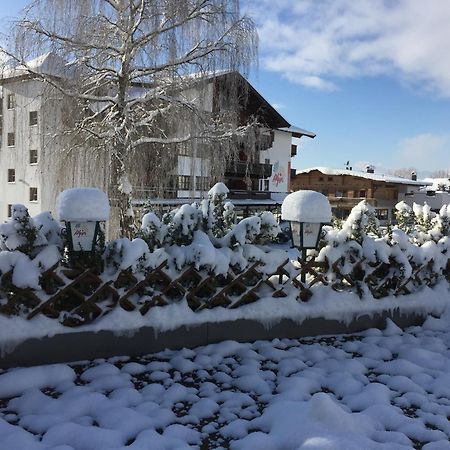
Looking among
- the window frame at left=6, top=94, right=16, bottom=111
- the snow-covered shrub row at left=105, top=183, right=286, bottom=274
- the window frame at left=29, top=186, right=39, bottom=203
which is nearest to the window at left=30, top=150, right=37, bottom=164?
the window frame at left=6, top=94, right=16, bottom=111

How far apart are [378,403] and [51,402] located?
2.67m

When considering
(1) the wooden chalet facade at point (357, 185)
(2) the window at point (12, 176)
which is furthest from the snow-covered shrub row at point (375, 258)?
(1) the wooden chalet facade at point (357, 185)

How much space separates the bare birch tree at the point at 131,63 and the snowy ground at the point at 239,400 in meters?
5.60

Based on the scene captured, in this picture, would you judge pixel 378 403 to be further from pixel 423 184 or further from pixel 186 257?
pixel 423 184

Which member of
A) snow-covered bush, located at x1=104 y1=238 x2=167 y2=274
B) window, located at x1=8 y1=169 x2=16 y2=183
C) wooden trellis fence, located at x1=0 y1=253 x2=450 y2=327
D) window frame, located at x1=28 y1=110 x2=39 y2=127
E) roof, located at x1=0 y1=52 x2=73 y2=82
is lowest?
wooden trellis fence, located at x1=0 y1=253 x2=450 y2=327

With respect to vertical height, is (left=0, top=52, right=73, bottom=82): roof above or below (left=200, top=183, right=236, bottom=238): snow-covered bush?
above

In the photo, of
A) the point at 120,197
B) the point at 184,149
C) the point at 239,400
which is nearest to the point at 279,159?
the point at 184,149

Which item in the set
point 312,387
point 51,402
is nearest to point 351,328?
point 312,387

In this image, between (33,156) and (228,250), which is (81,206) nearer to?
(228,250)

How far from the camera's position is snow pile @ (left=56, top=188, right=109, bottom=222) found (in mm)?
4273

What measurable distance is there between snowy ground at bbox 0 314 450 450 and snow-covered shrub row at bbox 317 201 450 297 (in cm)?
104

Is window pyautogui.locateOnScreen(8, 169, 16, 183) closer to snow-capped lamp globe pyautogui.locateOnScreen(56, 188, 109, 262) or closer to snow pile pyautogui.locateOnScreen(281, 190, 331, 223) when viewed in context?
snow-capped lamp globe pyautogui.locateOnScreen(56, 188, 109, 262)

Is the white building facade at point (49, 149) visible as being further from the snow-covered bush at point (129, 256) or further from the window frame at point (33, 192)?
the window frame at point (33, 192)

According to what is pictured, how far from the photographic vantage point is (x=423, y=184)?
40094 mm
